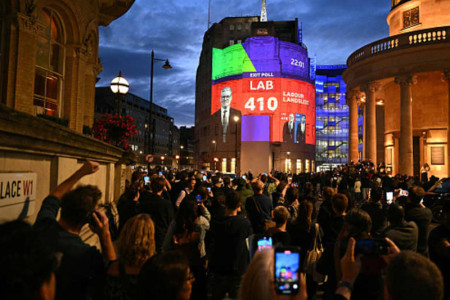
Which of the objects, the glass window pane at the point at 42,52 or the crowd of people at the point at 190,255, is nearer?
the crowd of people at the point at 190,255

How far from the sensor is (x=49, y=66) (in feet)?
38.1

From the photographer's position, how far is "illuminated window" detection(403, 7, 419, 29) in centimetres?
3119

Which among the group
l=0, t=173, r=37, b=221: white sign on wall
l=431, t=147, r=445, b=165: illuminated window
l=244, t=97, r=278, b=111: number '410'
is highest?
l=244, t=97, r=278, b=111: number '410'

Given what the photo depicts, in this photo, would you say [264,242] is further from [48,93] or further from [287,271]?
[48,93]

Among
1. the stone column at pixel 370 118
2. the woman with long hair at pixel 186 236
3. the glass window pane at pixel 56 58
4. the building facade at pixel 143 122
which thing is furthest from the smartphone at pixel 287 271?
the building facade at pixel 143 122

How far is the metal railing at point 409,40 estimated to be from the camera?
24.8m

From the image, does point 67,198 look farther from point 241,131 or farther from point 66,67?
point 241,131

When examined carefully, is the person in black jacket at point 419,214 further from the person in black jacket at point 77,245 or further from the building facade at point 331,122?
the building facade at point 331,122

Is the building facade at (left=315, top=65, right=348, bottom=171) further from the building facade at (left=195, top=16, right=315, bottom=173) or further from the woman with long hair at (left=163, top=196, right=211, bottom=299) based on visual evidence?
the woman with long hair at (left=163, top=196, right=211, bottom=299)

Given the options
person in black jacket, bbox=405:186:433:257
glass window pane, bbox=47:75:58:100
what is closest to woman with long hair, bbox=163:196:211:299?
person in black jacket, bbox=405:186:433:257

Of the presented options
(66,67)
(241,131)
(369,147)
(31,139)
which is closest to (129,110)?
(241,131)

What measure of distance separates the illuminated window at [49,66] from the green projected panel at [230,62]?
54.6 meters

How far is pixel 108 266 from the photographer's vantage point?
2.86 m

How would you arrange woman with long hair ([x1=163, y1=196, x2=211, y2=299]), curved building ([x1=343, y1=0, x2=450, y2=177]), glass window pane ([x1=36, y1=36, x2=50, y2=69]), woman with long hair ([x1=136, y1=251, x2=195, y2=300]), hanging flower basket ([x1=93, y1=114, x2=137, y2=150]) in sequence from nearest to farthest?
woman with long hair ([x1=136, y1=251, x2=195, y2=300])
woman with long hair ([x1=163, y1=196, x2=211, y2=299])
glass window pane ([x1=36, y1=36, x2=50, y2=69])
hanging flower basket ([x1=93, y1=114, x2=137, y2=150])
curved building ([x1=343, y1=0, x2=450, y2=177])
